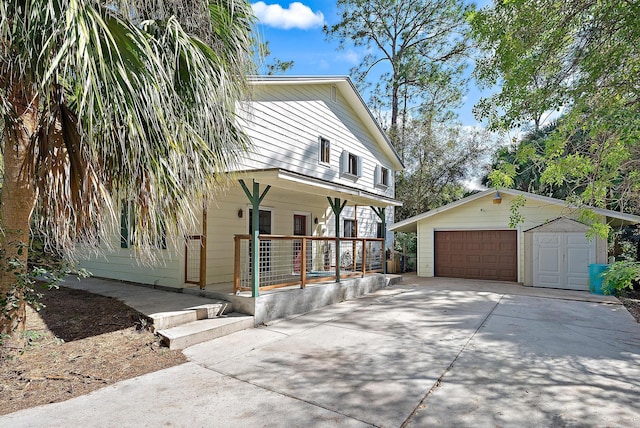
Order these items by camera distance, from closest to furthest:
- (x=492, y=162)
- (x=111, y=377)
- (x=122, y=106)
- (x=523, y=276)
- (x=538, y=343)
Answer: (x=122, y=106)
(x=111, y=377)
(x=538, y=343)
(x=523, y=276)
(x=492, y=162)

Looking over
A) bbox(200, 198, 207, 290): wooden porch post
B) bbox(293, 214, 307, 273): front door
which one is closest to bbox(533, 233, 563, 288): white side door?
bbox(293, 214, 307, 273): front door

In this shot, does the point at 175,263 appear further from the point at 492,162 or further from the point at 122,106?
the point at 492,162

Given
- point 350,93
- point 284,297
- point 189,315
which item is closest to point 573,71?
point 284,297

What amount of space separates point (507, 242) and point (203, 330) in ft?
36.0

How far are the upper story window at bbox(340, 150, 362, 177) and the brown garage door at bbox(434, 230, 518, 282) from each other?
4060 mm

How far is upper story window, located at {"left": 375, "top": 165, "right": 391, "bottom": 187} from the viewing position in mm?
14172

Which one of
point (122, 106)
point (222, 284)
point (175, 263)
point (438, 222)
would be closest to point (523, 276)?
point (438, 222)

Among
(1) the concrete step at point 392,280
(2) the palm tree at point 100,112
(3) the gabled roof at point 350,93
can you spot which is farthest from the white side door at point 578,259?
(2) the palm tree at point 100,112

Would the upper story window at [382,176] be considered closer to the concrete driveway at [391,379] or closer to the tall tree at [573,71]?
the tall tree at [573,71]

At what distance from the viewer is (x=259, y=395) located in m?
3.49

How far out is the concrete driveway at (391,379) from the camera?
3076mm

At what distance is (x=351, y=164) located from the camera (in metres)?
12.6

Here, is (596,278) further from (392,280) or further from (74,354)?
(74,354)

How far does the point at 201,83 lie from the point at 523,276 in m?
11.8
